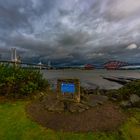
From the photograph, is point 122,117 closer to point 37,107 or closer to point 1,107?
point 37,107

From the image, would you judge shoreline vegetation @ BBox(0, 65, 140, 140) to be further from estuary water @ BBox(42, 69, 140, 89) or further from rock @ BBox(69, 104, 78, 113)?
estuary water @ BBox(42, 69, 140, 89)

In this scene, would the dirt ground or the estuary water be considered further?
the estuary water

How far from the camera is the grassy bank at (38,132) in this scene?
577 cm

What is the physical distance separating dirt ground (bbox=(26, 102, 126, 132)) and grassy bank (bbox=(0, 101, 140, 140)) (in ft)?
1.03

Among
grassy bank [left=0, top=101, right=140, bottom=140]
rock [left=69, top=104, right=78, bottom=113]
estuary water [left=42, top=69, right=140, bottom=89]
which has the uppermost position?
rock [left=69, top=104, right=78, bottom=113]

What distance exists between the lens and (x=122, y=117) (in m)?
7.63

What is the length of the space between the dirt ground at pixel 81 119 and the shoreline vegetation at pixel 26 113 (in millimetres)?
253

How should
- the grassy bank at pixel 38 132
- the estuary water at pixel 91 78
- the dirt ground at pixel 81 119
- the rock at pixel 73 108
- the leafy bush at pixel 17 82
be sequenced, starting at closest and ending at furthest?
the grassy bank at pixel 38 132
the dirt ground at pixel 81 119
the rock at pixel 73 108
the leafy bush at pixel 17 82
the estuary water at pixel 91 78

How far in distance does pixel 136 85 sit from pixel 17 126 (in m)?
8.47

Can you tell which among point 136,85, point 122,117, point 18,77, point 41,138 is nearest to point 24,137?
point 41,138

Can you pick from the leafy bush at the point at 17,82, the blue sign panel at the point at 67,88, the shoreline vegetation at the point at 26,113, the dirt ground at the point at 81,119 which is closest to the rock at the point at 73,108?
the dirt ground at the point at 81,119

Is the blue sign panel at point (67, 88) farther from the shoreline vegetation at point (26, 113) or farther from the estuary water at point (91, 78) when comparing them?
the estuary water at point (91, 78)

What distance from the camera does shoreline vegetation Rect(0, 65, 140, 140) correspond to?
19.3 ft

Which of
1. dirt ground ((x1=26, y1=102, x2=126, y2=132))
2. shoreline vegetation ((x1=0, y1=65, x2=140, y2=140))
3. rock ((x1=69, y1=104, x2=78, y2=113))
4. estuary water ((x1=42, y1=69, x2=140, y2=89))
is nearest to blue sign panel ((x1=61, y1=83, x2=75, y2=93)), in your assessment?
rock ((x1=69, y1=104, x2=78, y2=113))
